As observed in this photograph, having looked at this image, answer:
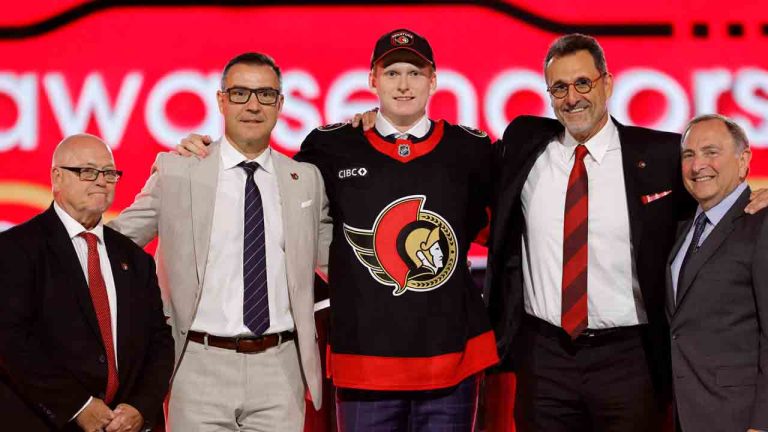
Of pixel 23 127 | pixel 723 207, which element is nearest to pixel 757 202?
pixel 723 207

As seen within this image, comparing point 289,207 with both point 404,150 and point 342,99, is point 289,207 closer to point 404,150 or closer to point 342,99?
point 404,150

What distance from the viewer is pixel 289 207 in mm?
3225

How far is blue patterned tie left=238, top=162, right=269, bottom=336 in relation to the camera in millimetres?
3086

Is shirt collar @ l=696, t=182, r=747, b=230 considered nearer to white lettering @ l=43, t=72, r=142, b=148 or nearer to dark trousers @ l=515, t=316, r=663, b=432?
dark trousers @ l=515, t=316, r=663, b=432

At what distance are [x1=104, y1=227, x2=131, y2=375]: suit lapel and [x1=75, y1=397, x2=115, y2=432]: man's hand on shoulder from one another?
14 cm

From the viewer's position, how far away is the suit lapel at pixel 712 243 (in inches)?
113

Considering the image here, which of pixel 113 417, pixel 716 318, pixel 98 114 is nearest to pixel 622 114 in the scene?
pixel 716 318

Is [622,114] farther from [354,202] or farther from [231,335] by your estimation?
[231,335]

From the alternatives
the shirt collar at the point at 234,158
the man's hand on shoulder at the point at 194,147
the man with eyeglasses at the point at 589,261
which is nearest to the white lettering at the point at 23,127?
the man's hand on shoulder at the point at 194,147

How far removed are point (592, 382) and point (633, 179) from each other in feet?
2.44

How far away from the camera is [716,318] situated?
283cm

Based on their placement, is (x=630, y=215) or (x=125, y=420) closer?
(x=125, y=420)

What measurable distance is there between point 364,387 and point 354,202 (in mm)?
660

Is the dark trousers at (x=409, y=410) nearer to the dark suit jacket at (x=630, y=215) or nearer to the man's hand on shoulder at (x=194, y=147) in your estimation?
the dark suit jacket at (x=630, y=215)
